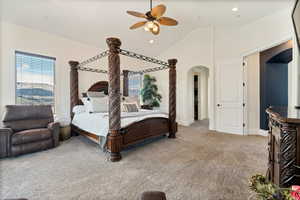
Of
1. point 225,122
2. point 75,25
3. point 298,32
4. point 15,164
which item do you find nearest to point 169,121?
point 225,122

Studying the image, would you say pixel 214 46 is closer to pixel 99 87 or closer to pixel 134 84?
pixel 134 84

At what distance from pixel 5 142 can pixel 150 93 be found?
476 centimetres

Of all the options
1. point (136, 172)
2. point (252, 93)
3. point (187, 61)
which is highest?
point (187, 61)

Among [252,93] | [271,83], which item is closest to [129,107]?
[252,93]

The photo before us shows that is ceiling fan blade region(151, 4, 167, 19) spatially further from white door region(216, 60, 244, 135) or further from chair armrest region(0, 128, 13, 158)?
chair armrest region(0, 128, 13, 158)

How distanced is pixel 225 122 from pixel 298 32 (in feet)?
11.3

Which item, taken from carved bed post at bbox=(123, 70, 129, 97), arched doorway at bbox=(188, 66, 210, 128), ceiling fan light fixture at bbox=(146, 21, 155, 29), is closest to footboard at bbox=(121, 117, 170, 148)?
ceiling fan light fixture at bbox=(146, 21, 155, 29)

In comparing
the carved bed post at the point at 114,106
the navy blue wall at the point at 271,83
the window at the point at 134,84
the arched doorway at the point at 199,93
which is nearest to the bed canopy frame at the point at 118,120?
the carved bed post at the point at 114,106

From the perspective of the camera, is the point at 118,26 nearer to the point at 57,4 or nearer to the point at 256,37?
the point at 57,4

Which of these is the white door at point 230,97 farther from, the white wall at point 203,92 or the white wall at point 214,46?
the white wall at point 203,92

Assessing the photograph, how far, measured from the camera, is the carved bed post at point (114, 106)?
2713 mm

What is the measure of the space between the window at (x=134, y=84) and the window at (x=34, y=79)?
3.10 m

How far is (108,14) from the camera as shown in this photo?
3.80 meters

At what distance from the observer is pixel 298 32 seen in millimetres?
1823
